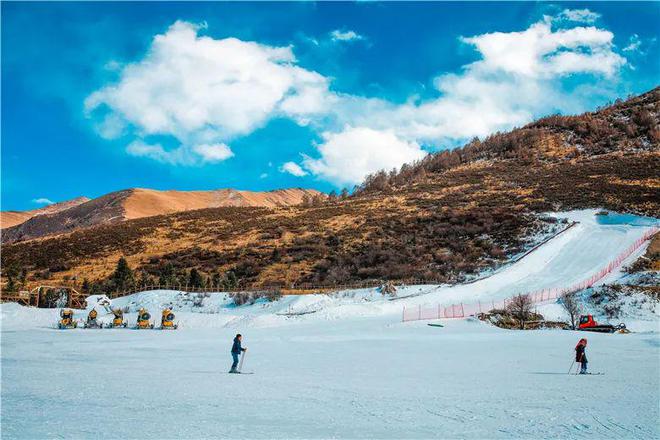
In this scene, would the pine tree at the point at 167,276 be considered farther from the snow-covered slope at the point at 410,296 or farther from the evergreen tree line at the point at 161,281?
the snow-covered slope at the point at 410,296

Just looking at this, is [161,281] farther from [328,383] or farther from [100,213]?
[100,213]

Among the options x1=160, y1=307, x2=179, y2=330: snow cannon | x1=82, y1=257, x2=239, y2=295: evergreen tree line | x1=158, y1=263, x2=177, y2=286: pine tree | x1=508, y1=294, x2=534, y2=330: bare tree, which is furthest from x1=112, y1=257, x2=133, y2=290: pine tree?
x1=508, y1=294, x2=534, y2=330: bare tree

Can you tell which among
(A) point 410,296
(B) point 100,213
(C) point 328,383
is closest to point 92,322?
(A) point 410,296

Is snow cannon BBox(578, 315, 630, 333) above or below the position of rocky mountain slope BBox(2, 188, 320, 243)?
below

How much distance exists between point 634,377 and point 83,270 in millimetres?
49309

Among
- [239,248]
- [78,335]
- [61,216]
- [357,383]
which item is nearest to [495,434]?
[357,383]

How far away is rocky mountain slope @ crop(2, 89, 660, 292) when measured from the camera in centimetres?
4509

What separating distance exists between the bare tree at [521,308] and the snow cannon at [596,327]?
9.39 feet

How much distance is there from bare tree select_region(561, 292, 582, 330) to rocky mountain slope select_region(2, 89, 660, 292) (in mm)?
10002

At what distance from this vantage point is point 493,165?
317 ft

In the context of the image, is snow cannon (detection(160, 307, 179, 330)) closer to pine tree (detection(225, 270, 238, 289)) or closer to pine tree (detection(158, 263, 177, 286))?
pine tree (detection(225, 270, 238, 289))

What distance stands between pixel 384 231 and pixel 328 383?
4475 cm

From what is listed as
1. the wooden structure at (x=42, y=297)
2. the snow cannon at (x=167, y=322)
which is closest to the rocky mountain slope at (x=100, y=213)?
the wooden structure at (x=42, y=297)

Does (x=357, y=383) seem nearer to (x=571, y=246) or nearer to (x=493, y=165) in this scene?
(x=571, y=246)
